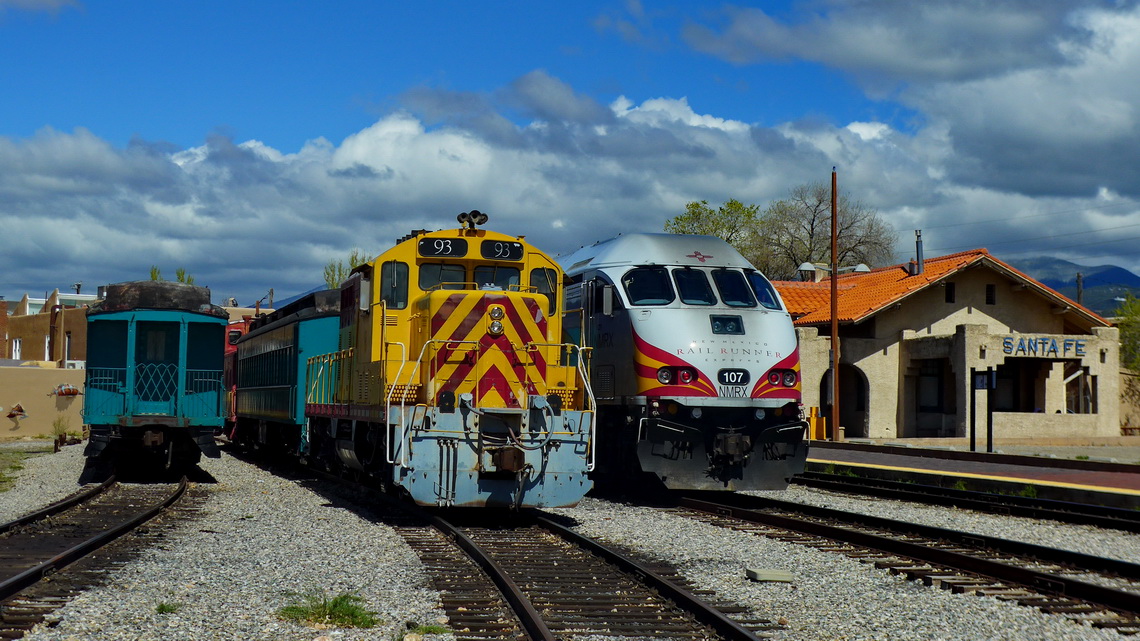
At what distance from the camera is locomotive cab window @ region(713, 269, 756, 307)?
1454 cm

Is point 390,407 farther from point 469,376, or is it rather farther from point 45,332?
point 45,332

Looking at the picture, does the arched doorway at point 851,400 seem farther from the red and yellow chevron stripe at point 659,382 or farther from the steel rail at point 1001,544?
the steel rail at point 1001,544

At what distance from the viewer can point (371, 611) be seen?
292 inches

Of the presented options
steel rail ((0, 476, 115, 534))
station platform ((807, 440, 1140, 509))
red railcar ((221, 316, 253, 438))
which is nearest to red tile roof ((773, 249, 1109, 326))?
station platform ((807, 440, 1140, 509))

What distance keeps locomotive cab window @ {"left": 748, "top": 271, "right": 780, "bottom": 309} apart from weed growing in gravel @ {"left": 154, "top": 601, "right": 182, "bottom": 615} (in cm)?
894

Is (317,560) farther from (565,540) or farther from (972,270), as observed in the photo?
(972,270)

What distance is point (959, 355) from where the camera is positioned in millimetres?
35031

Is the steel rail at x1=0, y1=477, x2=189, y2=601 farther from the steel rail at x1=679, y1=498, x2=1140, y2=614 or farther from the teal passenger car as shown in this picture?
the steel rail at x1=679, y1=498, x2=1140, y2=614

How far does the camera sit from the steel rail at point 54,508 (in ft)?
37.2

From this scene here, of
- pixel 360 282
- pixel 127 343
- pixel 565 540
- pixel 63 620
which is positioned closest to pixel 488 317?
pixel 360 282

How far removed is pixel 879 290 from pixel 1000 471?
1938cm

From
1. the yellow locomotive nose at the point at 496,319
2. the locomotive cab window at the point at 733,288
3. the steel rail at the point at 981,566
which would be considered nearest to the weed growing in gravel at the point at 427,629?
the steel rail at the point at 981,566

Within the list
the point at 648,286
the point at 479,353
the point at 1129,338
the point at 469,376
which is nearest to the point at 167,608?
the point at 469,376

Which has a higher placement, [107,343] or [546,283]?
[546,283]
